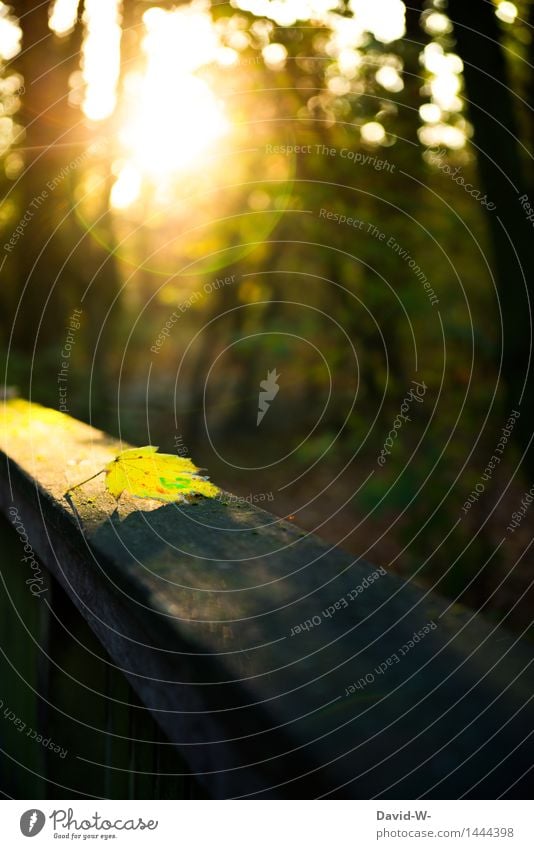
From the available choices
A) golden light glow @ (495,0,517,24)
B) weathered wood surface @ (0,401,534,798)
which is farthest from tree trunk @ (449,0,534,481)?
weathered wood surface @ (0,401,534,798)

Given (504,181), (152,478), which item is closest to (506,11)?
(504,181)

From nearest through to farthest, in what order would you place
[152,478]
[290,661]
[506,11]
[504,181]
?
[290,661] → [152,478] → [504,181] → [506,11]

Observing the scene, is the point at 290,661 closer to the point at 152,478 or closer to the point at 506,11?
the point at 152,478

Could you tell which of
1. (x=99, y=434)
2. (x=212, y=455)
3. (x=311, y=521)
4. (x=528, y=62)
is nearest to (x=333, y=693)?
(x=99, y=434)

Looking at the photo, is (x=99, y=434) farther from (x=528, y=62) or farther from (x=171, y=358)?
(x=171, y=358)

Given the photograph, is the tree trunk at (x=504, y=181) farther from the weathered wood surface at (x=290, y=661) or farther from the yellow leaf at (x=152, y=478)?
the weathered wood surface at (x=290, y=661)

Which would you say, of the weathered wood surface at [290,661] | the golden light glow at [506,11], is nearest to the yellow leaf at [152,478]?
the weathered wood surface at [290,661]

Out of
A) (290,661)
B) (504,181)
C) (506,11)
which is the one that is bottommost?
(290,661)

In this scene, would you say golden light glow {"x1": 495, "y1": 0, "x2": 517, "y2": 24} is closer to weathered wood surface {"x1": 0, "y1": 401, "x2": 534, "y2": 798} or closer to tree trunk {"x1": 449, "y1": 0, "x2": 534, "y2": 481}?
tree trunk {"x1": 449, "y1": 0, "x2": 534, "y2": 481}
